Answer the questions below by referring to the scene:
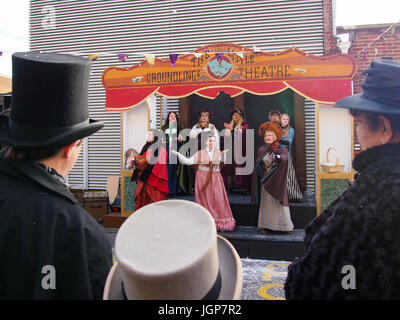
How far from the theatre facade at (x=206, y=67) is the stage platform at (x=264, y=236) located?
448 millimetres

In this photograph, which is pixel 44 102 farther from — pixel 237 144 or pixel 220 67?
pixel 237 144

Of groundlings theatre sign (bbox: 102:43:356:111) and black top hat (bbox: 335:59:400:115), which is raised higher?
groundlings theatre sign (bbox: 102:43:356:111)

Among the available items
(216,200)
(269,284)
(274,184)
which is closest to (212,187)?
(216,200)

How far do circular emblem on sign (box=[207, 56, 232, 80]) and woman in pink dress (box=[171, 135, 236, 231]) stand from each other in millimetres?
1178

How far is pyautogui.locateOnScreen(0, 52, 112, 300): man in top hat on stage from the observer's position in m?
1.28

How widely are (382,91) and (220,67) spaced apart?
510 centimetres

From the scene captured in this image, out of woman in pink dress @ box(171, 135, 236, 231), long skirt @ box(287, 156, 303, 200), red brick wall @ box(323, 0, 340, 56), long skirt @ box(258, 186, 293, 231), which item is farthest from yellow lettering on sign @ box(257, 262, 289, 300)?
red brick wall @ box(323, 0, 340, 56)

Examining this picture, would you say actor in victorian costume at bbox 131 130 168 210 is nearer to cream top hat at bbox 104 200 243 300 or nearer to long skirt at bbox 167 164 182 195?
long skirt at bbox 167 164 182 195

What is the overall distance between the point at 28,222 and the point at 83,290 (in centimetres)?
33

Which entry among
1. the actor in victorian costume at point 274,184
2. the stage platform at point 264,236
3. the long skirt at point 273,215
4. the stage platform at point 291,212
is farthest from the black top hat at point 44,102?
the stage platform at point 291,212

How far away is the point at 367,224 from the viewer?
4.56 feet

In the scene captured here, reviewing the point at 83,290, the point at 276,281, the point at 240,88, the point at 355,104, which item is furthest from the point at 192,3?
the point at 83,290

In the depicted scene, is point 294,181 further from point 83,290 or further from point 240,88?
point 83,290

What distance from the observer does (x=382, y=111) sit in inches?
58.3
